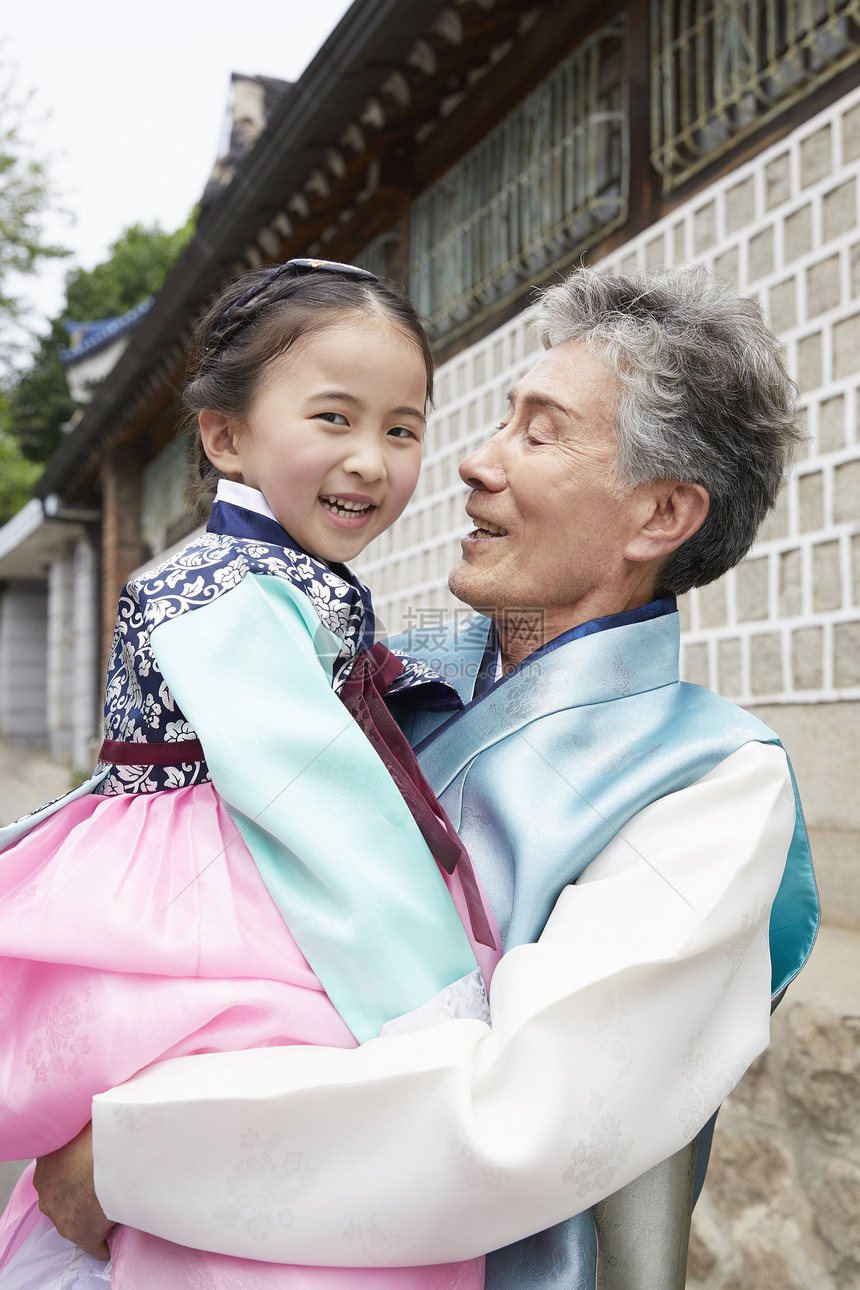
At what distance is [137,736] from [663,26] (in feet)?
10.5

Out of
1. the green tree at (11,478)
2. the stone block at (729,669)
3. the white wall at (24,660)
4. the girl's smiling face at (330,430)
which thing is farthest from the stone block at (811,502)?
the green tree at (11,478)

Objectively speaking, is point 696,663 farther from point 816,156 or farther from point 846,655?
point 816,156

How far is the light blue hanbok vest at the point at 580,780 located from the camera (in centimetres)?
124

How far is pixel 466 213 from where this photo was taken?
4.39 meters

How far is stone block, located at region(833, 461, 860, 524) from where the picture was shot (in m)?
2.54

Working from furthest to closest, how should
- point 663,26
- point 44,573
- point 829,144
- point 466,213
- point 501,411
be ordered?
point 44,573, point 466,213, point 501,411, point 663,26, point 829,144

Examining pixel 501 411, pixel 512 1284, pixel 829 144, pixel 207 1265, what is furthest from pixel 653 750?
pixel 501 411

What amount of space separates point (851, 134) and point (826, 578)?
1168 millimetres

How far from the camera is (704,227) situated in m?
3.11

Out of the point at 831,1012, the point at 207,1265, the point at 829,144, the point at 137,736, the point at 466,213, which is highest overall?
the point at 466,213

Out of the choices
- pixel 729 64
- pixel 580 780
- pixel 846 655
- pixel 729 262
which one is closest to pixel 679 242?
pixel 729 262

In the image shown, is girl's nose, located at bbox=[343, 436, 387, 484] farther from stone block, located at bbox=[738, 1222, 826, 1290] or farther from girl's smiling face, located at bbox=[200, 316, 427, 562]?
stone block, located at bbox=[738, 1222, 826, 1290]

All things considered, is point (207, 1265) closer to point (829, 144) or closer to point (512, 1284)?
point (512, 1284)

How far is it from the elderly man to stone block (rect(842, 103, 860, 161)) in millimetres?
1225
